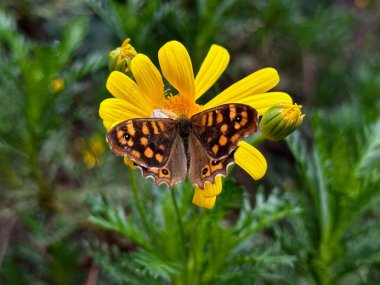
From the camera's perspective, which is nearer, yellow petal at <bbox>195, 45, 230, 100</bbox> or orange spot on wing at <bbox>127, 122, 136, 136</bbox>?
orange spot on wing at <bbox>127, 122, 136, 136</bbox>

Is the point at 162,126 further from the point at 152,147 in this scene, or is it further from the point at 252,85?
the point at 252,85

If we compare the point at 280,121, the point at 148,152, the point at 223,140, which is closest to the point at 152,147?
the point at 148,152

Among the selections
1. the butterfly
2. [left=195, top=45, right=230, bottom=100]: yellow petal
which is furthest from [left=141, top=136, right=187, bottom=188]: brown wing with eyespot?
[left=195, top=45, right=230, bottom=100]: yellow petal

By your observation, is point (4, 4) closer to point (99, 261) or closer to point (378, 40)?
point (99, 261)

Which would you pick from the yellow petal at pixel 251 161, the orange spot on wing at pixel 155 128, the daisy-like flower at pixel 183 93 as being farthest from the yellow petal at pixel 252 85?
the orange spot on wing at pixel 155 128

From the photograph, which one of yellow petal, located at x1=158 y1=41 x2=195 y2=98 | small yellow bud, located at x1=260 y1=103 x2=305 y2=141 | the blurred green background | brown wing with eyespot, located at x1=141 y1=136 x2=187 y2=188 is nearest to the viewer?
brown wing with eyespot, located at x1=141 y1=136 x2=187 y2=188

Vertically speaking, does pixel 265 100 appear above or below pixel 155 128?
above

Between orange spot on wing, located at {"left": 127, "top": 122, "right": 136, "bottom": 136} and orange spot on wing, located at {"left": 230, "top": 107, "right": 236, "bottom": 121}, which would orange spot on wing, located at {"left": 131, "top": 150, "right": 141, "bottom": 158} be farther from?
orange spot on wing, located at {"left": 230, "top": 107, "right": 236, "bottom": 121}
